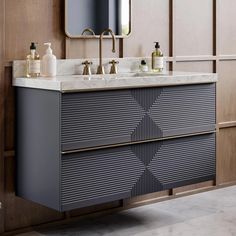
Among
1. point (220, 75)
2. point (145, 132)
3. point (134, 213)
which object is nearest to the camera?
point (145, 132)

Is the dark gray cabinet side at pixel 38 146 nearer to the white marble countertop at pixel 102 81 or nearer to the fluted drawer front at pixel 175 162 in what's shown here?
the white marble countertop at pixel 102 81

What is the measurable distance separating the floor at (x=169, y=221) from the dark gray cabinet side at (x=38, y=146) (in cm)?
39

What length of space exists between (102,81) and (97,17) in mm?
666

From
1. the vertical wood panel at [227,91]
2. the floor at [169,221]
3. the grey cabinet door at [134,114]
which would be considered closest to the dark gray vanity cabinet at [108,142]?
the grey cabinet door at [134,114]

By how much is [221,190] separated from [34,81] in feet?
6.78

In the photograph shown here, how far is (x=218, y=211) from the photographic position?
448cm

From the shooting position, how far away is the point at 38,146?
371 centimetres

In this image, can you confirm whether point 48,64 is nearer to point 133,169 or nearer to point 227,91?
point 133,169

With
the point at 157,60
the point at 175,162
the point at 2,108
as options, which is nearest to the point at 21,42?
the point at 2,108

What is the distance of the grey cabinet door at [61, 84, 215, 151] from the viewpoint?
3.57 metres

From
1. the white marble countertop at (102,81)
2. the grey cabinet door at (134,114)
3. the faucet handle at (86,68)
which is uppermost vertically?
the faucet handle at (86,68)

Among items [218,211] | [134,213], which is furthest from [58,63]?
[218,211]

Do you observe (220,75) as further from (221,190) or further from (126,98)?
(126,98)

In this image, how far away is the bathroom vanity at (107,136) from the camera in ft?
11.7
